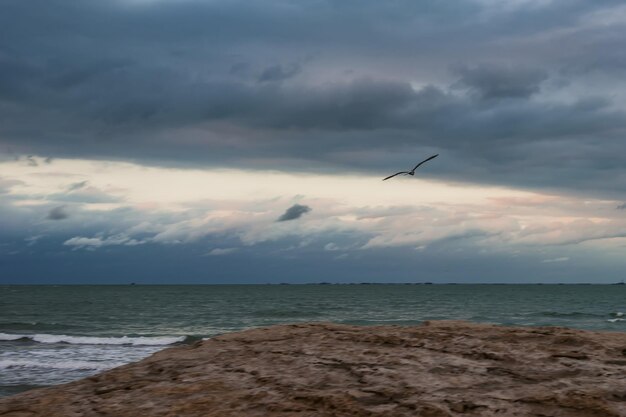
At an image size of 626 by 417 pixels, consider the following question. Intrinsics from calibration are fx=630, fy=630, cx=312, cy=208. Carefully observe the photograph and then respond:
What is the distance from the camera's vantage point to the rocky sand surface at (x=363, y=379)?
5.02 m

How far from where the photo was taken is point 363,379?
5.54 metres

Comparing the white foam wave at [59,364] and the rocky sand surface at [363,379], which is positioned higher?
the rocky sand surface at [363,379]

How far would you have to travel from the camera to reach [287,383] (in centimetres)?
545

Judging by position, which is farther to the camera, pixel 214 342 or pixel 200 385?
pixel 214 342

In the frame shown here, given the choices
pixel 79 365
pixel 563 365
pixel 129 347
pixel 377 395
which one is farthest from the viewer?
pixel 129 347

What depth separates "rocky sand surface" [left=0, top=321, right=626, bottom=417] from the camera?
16.5ft

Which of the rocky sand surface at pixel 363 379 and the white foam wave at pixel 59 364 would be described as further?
the white foam wave at pixel 59 364

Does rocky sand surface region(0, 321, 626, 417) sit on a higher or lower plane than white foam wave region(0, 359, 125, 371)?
higher

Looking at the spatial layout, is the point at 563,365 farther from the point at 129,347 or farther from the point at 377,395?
the point at 129,347

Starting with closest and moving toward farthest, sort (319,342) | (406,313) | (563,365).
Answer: (563,365)
(319,342)
(406,313)

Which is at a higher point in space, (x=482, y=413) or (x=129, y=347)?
(x=482, y=413)

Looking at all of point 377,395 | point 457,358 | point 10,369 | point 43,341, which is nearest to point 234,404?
point 377,395

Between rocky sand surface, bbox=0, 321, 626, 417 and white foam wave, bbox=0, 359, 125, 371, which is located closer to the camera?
rocky sand surface, bbox=0, 321, 626, 417

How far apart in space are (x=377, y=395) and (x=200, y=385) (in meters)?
1.50
